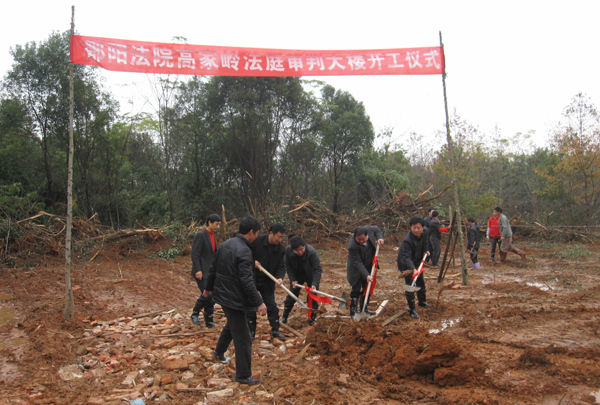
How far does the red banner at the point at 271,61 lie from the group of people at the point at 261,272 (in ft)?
11.6

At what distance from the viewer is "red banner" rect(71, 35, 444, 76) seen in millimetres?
7172

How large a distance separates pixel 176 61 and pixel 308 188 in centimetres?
1489

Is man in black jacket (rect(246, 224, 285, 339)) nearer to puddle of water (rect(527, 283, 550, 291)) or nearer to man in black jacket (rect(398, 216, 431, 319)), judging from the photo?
man in black jacket (rect(398, 216, 431, 319))

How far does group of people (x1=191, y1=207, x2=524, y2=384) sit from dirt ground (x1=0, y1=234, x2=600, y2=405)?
0.32 m

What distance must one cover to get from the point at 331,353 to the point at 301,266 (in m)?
1.47

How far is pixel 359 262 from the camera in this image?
224 inches

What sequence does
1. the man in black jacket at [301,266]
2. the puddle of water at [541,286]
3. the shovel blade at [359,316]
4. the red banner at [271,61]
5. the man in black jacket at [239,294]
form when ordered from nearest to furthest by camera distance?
the man in black jacket at [239,294]
the man in black jacket at [301,266]
the shovel blade at [359,316]
the red banner at [271,61]
the puddle of water at [541,286]

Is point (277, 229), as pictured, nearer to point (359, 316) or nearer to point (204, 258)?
point (204, 258)

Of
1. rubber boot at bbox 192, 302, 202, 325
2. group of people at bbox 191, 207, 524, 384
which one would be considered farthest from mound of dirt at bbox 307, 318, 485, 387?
rubber boot at bbox 192, 302, 202, 325

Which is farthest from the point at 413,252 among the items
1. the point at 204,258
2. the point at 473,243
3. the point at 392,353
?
the point at 473,243

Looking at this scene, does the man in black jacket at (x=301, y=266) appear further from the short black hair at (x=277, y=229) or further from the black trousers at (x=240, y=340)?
the black trousers at (x=240, y=340)

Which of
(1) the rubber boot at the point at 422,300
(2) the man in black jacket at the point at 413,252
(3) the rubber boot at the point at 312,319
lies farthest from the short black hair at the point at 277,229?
(1) the rubber boot at the point at 422,300

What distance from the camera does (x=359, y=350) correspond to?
446 cm

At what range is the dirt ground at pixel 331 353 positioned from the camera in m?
3.63
